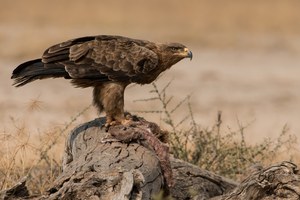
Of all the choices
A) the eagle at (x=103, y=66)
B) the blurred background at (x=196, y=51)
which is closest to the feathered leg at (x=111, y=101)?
the eagle at (x=103, y=66)

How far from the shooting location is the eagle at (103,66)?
8.91 meters

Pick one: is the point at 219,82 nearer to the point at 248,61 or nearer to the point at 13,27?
the point at 248,61

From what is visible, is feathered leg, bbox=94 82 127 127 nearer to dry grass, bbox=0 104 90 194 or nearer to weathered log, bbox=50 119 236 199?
weathered log, bbox=50 119 236 199

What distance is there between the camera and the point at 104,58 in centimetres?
918

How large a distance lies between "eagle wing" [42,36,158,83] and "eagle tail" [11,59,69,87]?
0.06m

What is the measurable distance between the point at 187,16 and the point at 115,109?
20.8 meters

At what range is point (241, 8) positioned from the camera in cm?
3055

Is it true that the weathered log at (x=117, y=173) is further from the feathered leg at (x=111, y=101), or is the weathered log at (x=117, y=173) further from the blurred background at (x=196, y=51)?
the blurred background at (x=196, y=51)

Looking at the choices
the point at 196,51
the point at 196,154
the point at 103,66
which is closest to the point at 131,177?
the point at 103,66

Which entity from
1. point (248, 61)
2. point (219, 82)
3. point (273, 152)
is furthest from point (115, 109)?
point (248, 61)

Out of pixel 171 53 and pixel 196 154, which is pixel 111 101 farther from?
pixel 196 154

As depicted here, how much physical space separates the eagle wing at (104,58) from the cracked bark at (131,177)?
41 centimetres

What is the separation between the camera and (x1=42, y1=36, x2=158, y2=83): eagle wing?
902cm

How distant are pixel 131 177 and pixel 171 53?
7.86ft
